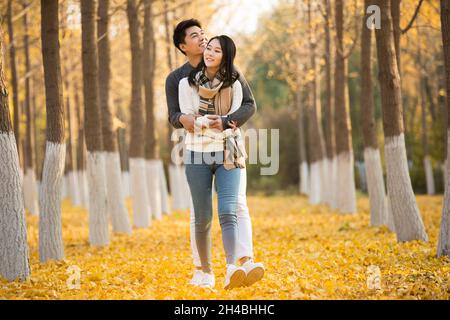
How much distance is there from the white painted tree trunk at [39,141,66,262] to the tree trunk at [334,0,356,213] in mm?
8985

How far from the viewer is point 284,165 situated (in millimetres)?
40719

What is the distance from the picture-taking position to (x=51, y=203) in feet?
32.9

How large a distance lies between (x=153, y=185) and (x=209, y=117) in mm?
13604

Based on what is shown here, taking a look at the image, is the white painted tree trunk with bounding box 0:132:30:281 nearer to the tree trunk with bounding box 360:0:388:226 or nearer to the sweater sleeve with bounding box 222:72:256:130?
the sweater sleeve with bounding box 222:72:256:130

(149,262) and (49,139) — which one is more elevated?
(49,139)

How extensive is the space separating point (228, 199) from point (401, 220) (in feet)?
16.8

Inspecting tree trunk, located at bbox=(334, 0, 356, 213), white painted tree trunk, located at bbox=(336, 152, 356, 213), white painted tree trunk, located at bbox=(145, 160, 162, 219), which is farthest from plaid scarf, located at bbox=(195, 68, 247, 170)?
white painted tree trunk, located at bbox=(145, 160, 162, 219)

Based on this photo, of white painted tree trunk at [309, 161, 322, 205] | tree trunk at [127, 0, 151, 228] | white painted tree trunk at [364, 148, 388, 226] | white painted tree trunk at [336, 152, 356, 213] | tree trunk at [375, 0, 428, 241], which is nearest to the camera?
tree trunk at [375, 0, 428, 241]

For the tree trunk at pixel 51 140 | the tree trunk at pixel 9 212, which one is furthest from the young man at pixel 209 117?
the tree trunk at pixel 51 140

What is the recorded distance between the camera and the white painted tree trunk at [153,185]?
19.1 meters

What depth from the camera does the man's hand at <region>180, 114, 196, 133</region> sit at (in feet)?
20.5

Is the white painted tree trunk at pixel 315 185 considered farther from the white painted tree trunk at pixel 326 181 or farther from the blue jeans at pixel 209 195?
the blue jeans at pixel 209 195

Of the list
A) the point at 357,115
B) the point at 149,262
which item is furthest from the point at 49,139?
the point at 357,115

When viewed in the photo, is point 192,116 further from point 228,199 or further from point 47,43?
point 47,43
